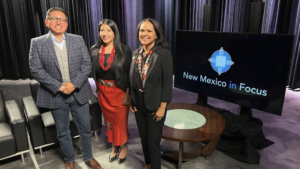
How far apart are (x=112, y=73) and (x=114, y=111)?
377 millimetres

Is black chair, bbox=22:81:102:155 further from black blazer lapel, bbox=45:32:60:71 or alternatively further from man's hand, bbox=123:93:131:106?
black blazer lapel, bbox=45:32:60:71

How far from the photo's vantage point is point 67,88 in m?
1.92

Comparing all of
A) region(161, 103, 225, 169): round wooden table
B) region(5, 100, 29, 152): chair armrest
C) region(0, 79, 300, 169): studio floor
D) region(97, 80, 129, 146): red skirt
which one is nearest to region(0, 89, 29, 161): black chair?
region(5, 100, 29, 152): chair armrest

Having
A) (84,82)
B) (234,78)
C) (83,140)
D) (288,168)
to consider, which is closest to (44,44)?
(84,82)

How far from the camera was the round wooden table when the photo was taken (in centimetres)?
202

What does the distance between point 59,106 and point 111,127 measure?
1.94 ft

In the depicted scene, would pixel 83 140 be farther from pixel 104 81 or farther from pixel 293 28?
pixel 293 28

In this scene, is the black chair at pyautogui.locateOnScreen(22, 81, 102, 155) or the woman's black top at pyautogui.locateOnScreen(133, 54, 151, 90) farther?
the black chair at pyautogui.locateOnScreen(22, 81, 102, 155)

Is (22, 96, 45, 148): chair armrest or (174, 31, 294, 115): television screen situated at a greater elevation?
(174, 31, 294, 115): television screen

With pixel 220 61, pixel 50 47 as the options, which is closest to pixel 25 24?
pixel 50 47

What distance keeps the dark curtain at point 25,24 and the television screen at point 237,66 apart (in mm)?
3422

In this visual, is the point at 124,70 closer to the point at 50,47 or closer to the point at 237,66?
the point at 50,47

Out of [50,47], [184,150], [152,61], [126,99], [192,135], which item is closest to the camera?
[152,61]

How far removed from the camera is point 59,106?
1.95m
